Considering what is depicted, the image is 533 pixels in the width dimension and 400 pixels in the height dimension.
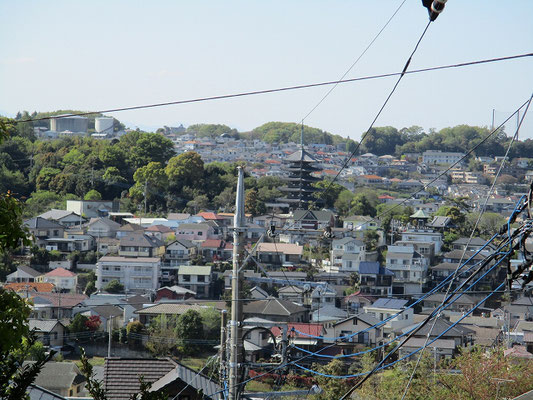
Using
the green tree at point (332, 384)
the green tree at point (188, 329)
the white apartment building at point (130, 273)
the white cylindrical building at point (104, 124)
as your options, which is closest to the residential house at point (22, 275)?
the white apartment building at point (130, 273)

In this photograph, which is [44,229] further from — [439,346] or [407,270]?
[439,346]

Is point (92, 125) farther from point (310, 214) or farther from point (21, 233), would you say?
point (21, 233)

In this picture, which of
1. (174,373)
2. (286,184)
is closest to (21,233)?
(174,373)

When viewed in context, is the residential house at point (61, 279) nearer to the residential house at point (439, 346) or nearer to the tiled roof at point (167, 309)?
the tiled roof at point (167, 309)

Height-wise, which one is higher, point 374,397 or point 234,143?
point 234,143

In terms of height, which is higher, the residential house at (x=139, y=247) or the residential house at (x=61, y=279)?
the residential house at (x=139, y=247)

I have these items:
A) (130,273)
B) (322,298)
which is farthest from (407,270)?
(130,273)

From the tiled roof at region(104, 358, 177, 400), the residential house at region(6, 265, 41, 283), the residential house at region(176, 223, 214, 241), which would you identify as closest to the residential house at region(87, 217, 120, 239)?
the residential house at region(176, 223, 214, 241)
